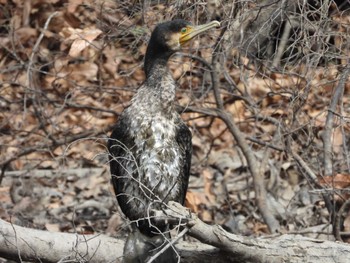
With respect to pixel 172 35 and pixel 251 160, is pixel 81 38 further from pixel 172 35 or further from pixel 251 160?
pixel 251 160

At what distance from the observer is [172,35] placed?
17.0 ft

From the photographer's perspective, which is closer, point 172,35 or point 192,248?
point 192,248

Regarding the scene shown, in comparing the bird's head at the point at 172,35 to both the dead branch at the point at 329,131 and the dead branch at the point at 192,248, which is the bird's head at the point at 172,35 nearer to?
the dead branch at the point at 329,131

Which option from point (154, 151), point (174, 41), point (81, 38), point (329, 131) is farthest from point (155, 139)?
point (329, 131)

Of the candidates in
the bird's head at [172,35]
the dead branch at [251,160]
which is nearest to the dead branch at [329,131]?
the dead branch at [251,160]

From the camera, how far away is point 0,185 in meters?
7.16

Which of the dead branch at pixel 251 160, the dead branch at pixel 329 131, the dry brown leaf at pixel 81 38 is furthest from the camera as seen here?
the dead branch at pixel 251 160

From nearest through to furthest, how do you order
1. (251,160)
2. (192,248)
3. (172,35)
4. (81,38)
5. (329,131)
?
1. (192,248)
2. (172,35)
3. (81,38)
4. (329,131)
5. (251,160)

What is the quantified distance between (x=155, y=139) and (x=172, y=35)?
0.64m

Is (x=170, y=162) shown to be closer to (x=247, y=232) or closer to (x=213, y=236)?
(x=213, y=236)

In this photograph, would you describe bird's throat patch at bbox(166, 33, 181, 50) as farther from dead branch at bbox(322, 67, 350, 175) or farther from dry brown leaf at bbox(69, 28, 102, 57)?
dead branch at bbox(322, 67, 350, 175)

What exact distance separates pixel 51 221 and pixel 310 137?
2.32 m

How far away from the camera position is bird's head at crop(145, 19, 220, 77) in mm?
5145

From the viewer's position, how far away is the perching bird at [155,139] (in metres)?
5.00
